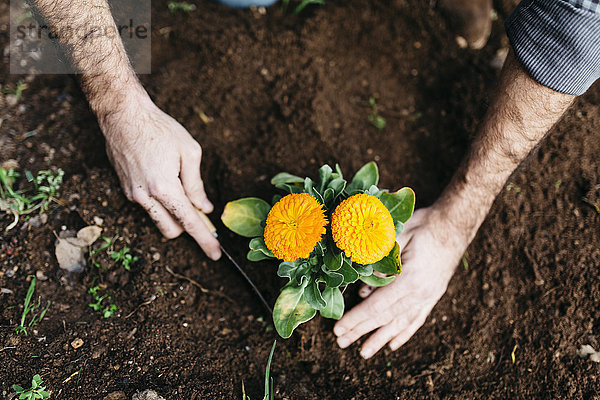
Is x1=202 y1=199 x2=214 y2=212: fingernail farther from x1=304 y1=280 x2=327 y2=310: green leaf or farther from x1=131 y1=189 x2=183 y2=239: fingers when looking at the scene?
x1=304 y1=280 x2=327 y2=310: green leaf

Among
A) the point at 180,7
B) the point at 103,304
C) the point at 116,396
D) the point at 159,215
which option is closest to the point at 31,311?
the point at 103,304

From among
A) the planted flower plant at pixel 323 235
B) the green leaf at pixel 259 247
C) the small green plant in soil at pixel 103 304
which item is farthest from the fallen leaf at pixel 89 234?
the green leaf at pixel 259 247

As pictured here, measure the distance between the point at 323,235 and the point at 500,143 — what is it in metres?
0.83

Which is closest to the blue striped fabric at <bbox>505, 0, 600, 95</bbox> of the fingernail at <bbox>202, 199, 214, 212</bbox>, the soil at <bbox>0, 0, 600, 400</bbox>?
the soil at <bbox>0, 0, 600, 400</bbox>

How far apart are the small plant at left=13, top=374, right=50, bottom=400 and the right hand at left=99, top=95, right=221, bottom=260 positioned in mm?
673

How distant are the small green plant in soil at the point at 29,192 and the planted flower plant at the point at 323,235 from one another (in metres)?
0.79

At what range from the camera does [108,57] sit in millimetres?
1815

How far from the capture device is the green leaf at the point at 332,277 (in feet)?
5.38

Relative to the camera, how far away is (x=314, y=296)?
170 cm

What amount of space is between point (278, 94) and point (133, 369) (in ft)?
4.54

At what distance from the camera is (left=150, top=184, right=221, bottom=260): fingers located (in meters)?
1.83

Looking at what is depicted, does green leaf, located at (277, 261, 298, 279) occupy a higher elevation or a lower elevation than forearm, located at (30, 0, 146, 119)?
lower

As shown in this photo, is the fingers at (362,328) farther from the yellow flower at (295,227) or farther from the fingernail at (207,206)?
the fingernail at (207,206)

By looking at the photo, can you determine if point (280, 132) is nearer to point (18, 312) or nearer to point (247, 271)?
point (247, 271)
